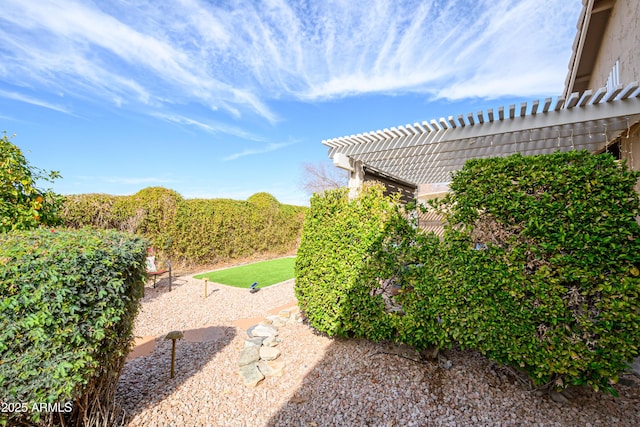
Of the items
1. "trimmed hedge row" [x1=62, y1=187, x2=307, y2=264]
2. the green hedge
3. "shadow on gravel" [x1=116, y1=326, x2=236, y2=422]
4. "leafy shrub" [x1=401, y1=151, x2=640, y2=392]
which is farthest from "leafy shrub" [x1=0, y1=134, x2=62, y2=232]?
"leafy shrub" [x1=401, y1=151, x2=640, y2=392]

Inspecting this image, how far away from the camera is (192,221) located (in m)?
11.7

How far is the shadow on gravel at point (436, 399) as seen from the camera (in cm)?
281

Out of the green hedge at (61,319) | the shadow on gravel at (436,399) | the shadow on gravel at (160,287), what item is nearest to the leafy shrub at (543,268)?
the shadow on gravel at (436,399)

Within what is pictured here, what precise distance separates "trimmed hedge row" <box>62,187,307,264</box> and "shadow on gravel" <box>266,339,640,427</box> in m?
9.47

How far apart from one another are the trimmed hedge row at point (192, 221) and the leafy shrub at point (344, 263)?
332 inches

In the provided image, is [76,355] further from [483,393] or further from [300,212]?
[300,212]

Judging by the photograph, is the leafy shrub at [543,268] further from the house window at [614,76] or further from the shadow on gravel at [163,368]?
the house window at [614,76]

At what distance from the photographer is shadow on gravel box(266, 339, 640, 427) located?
281 cm

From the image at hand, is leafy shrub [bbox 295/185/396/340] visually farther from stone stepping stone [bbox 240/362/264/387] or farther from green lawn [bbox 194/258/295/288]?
green lawn [bbox 194/258/295/288]

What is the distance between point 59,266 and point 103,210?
9.04 metres

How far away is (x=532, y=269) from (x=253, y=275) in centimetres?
909

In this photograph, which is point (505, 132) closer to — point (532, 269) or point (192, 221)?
point (532, 269)

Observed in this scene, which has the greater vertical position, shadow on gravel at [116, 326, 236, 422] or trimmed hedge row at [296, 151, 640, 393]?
trimmed hedge row at [296, 151, 640, 393]

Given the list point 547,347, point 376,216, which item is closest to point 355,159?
point 376,216
